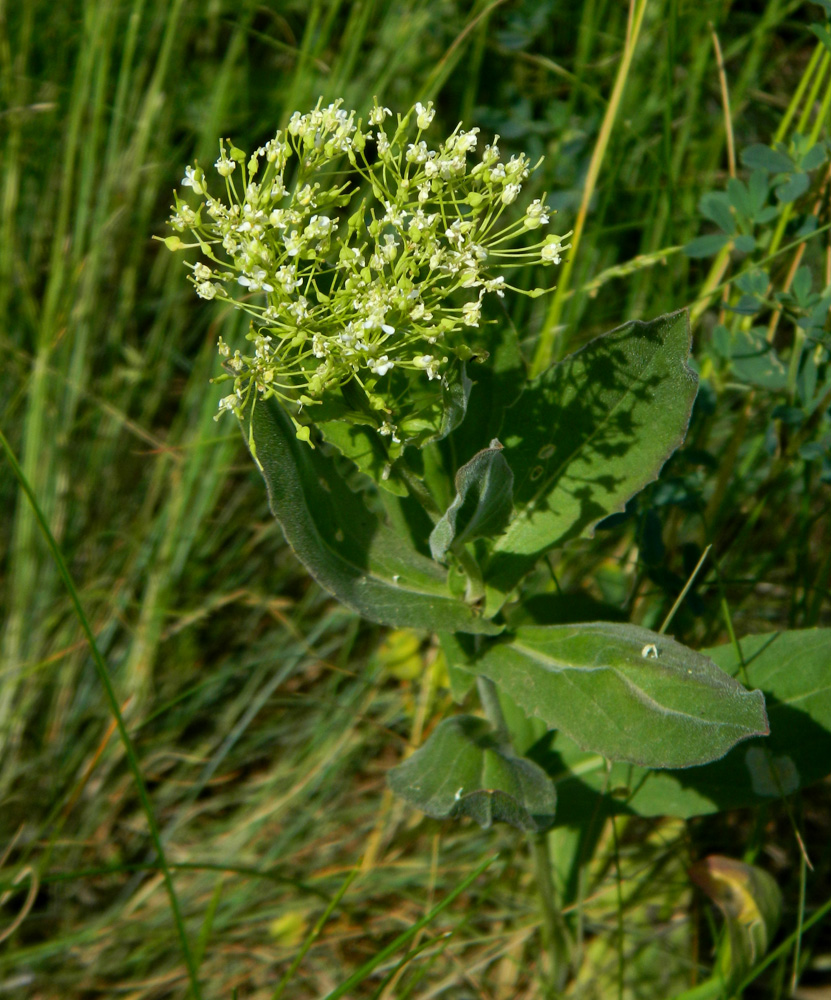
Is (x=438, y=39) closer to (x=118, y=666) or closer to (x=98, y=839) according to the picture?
(x=118, y=666)

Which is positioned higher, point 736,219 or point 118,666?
point 736,219

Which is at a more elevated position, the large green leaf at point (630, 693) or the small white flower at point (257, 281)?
the small white flower at point (257, 281)

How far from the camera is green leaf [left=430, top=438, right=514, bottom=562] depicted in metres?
1.49

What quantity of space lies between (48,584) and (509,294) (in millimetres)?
1862

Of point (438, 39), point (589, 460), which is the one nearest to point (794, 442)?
point (589, 460)

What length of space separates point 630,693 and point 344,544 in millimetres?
627

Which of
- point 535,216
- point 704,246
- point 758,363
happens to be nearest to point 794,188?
point 704,246

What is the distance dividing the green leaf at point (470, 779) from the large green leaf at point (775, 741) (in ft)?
0.86

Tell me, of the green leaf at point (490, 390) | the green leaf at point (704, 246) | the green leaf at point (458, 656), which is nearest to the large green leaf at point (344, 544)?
the green leaf at point (458, 656)

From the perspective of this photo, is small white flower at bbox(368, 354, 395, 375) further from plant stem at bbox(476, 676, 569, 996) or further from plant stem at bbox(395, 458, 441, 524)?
plant stem at bbox(476, 676, 569, 996)

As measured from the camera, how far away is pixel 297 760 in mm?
3082

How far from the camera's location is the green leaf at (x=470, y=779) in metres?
1.84

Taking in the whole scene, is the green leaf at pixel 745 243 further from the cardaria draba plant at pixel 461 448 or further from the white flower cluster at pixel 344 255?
the white flower cluster at pixel 344 255

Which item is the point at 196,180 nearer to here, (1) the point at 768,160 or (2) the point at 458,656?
(2) the point at 458,656
